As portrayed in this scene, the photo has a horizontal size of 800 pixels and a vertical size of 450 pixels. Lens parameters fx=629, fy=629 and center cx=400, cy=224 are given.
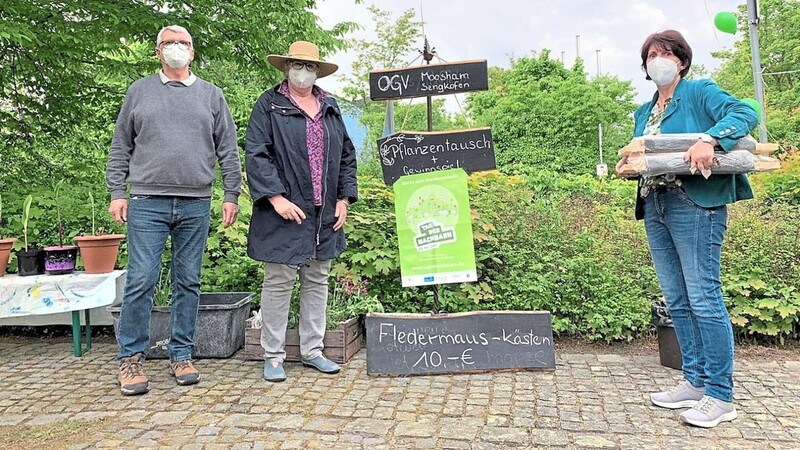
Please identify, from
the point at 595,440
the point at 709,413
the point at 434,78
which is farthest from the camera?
the point at 434,78

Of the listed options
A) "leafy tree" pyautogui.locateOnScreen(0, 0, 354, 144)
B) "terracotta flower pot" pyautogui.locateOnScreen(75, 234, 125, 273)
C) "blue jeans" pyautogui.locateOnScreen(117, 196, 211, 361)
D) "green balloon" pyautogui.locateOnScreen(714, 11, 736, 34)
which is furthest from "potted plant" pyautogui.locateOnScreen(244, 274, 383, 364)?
"green balloon" pyautogui.locateOnScreen(714, 11, 736, 34)

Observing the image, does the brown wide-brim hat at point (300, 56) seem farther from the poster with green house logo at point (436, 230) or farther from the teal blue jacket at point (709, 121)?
the teal blue jacket at point (709, 121)

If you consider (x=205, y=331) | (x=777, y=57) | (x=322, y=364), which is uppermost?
(x=777, y=57)

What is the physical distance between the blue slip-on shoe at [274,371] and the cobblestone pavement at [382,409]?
60 millimetres

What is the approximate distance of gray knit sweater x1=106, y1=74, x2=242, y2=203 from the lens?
3.46 metres

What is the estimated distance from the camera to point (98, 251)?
427 cm

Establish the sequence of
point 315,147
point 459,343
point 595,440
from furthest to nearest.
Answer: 1. point 459,343
2. point 315,147
3. point 595,440

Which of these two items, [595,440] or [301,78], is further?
[301,78]

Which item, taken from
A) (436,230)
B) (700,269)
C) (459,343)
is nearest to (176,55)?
(436,230)

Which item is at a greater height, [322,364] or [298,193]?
[298,193]

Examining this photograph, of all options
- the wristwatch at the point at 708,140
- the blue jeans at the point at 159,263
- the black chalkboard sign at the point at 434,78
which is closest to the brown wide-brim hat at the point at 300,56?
the black chalkboard sign at the point at 434,78

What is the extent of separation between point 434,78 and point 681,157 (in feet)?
5.69

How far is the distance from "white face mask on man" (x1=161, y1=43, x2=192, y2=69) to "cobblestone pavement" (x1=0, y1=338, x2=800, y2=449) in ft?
6.04

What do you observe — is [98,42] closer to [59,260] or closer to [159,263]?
[59,260]
